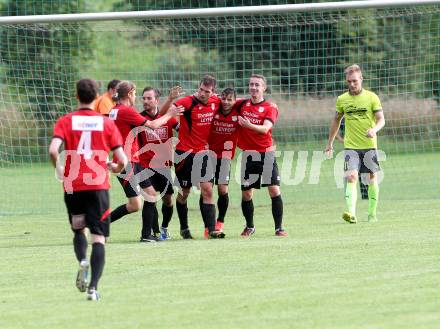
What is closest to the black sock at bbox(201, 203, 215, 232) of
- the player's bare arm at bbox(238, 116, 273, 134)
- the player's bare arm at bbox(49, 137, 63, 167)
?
the player's bare arm at bbox(238, 116, 273, 134)

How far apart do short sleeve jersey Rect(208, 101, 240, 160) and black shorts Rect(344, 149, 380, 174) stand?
2096 mm

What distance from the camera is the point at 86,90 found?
875 centimetres

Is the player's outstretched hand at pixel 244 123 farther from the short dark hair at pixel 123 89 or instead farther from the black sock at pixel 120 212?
the black sock at pixel 120 212

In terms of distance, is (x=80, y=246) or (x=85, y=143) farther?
(x=80, y=246)

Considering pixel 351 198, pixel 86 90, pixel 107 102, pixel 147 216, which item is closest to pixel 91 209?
pixel 86 90

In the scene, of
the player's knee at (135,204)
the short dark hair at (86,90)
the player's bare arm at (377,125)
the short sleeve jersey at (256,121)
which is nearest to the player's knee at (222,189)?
the short sleeve jersey at (256,121)

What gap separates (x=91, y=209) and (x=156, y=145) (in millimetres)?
4912

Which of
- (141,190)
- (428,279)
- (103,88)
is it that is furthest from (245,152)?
(103,88)

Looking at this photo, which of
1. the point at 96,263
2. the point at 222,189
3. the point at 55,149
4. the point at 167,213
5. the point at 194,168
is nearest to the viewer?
the point at 55,149

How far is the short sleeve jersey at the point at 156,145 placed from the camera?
13547 mm

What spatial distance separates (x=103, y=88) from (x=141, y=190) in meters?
10.0

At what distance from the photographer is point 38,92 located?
19.0 metres

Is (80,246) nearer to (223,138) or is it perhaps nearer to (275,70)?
(223,138)

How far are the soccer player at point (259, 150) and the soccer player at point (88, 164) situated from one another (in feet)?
15.4
